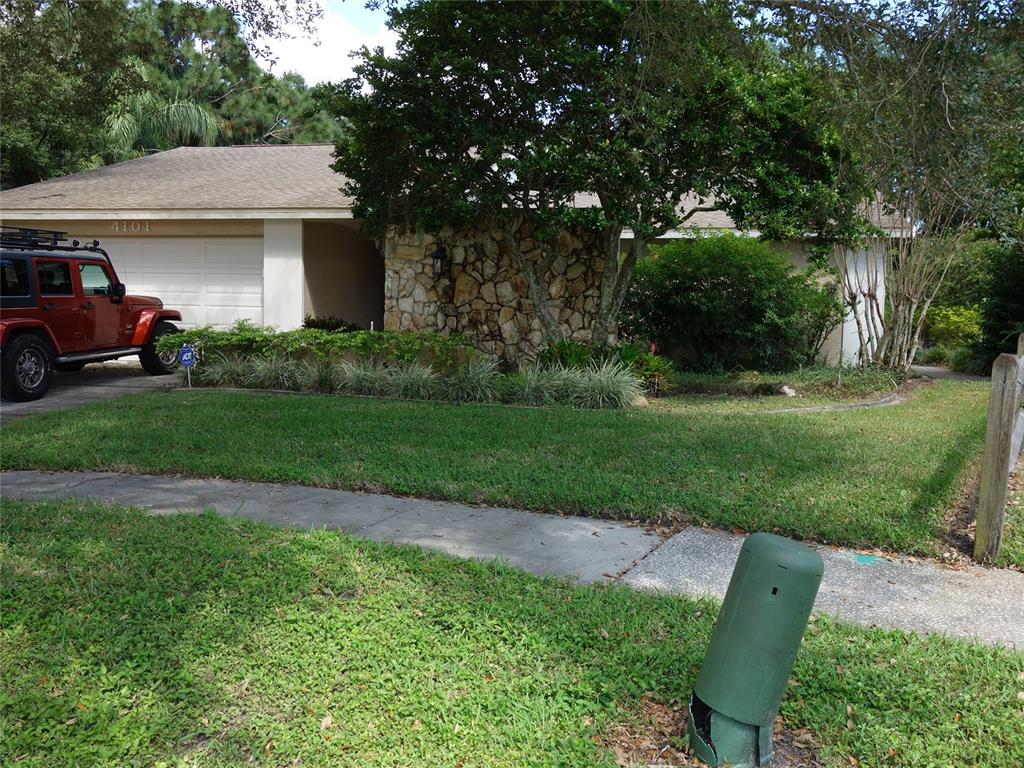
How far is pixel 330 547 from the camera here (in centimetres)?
506

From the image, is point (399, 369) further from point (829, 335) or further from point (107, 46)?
point (829, 335)

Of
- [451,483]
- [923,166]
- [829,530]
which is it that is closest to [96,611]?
[451,483]

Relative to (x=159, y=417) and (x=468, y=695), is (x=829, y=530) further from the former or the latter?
(x=159, y=417)

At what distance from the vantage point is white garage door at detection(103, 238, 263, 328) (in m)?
16.1

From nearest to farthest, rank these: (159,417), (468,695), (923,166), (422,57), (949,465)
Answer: (468,695) → (923,166) → (949,465) → (159,417) → (422,57)

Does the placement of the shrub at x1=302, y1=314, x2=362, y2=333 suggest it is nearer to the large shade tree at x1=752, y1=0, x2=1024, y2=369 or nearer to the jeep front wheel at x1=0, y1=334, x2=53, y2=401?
the jeep front wheel at x1=0, y1=334, x2=53, y2=401

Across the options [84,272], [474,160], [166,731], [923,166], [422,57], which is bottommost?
[166,731]

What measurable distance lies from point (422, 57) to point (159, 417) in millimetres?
5779

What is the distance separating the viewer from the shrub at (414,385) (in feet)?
37.4

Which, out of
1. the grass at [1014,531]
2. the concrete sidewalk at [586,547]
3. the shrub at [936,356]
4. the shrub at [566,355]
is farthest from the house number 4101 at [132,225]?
the shrub at [936,356]

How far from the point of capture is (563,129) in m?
11.1

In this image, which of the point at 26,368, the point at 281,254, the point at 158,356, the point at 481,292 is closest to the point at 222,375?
the point at 158,356

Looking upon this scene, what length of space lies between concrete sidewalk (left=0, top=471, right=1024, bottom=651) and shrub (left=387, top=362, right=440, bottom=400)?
4489mm

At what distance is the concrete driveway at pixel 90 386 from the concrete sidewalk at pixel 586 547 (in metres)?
3.72
